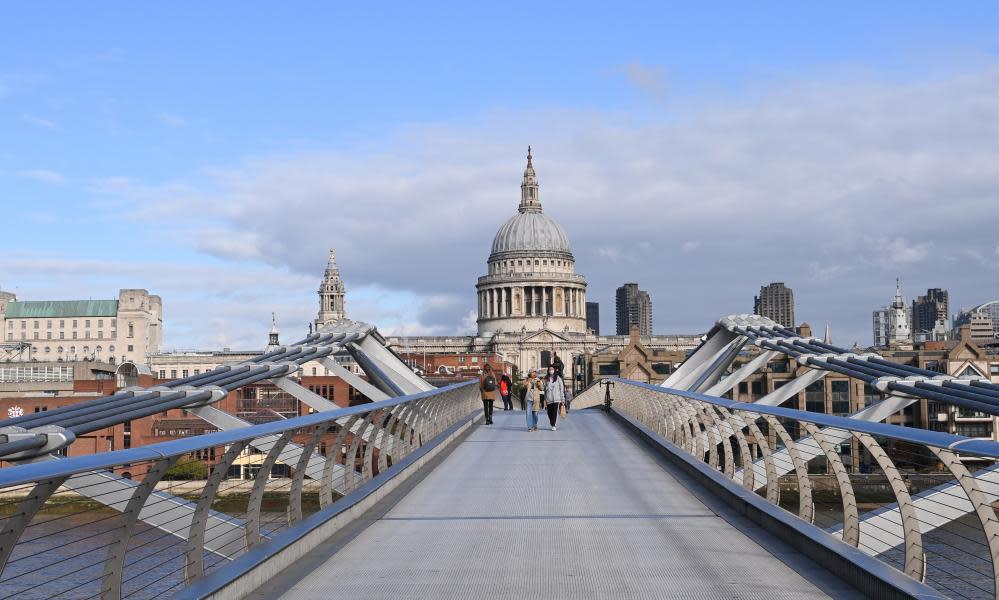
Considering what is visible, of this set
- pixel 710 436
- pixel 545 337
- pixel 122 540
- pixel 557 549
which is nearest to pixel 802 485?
pixel 557 549

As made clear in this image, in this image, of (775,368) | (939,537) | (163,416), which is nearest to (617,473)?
(939,537)

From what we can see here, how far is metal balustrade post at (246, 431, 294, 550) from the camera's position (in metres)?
8.16

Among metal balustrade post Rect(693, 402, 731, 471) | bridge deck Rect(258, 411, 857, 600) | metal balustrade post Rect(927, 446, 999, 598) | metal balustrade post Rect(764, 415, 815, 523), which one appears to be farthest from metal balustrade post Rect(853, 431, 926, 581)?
metal balustrade post Rect(693, 402, 731, 471)

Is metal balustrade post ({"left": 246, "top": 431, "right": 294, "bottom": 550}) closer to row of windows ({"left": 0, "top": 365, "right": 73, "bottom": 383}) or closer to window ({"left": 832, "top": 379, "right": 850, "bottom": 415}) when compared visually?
window ({"left": 832, "top": 379, "right": 850, "bottom": 415})

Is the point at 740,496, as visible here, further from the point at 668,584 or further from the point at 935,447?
the point at 935,447

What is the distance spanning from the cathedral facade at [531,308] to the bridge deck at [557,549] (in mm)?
145463

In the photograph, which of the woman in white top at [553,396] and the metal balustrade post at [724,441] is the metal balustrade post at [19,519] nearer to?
the metal balustrade post at [724,441]

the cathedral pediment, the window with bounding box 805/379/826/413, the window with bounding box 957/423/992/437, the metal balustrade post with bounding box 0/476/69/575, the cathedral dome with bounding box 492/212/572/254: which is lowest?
the window with bounding box 957/423/992/437

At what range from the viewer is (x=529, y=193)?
190 m

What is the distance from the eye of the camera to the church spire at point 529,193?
188 meters

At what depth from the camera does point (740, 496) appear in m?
11.7

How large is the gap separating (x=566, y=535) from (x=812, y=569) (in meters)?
2.31

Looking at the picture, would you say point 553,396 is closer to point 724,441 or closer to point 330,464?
point 724,441

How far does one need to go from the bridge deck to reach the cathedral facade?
5727 inches
